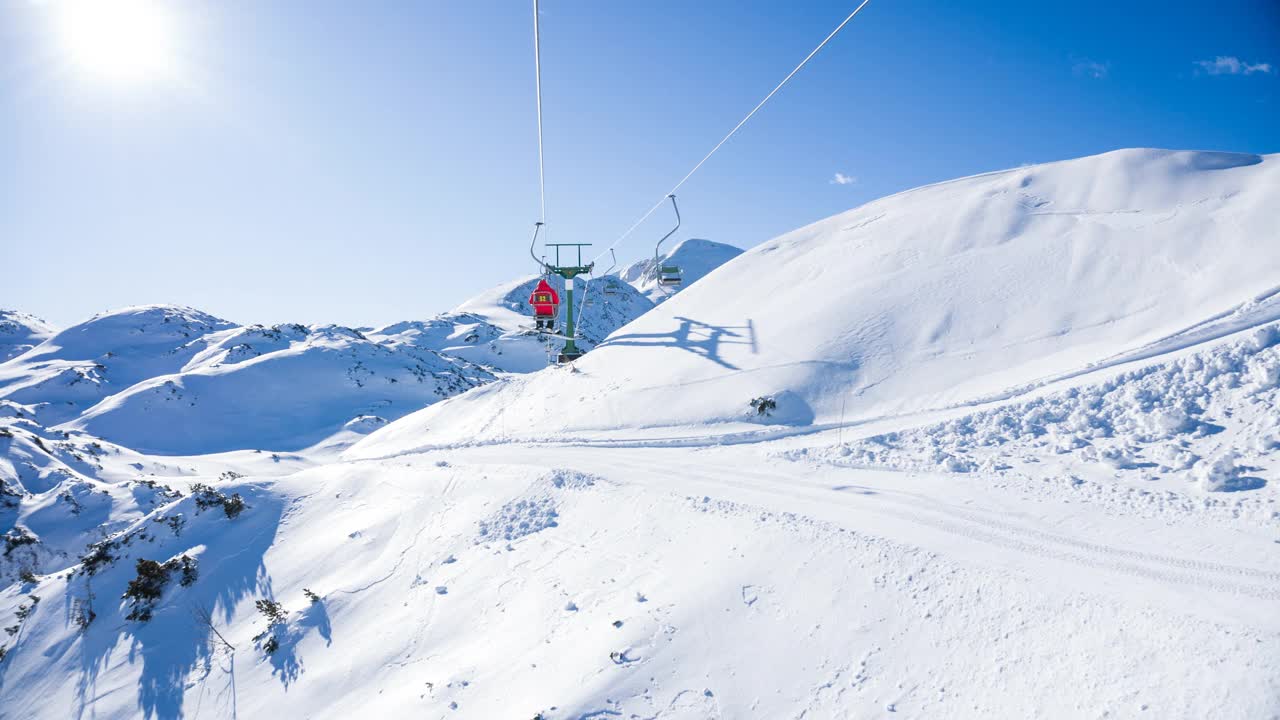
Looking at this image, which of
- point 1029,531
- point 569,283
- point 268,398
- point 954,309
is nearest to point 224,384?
point 268,398

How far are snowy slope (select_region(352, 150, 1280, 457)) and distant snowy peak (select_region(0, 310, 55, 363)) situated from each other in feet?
331

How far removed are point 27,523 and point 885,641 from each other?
28849 millimetres

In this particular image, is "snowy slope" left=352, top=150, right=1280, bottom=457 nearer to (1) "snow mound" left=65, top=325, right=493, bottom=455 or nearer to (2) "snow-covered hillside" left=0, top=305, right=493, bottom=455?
(1) "snow mound" left=65, top=325, right=493, bottom=455

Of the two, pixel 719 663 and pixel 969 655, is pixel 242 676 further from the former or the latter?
pixel 969 655

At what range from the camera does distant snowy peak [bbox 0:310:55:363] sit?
270 ft

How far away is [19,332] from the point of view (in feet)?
304

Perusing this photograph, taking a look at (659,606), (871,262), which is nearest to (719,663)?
(659,606)

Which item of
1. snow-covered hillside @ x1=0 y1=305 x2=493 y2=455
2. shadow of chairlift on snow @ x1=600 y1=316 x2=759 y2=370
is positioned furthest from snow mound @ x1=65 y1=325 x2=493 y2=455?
shadow of chairlift on snow @ x1=600 y1=316 x2=759 y2=370

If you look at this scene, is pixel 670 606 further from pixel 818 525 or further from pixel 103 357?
pixel 103 357

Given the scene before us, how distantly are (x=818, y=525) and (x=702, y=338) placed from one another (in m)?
14.2

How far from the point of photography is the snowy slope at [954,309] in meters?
14.2

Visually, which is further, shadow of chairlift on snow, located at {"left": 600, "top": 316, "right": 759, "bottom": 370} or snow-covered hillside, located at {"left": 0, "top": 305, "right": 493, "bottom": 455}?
snow-covered hillside, located at {"left": 0, "top": 305, "right": 493, "bottom": 455}

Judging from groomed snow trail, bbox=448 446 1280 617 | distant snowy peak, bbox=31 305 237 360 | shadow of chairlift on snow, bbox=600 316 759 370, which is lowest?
groomed snow trail, bbox=448 446 1280 617

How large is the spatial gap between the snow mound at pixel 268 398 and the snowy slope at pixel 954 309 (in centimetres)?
1891
